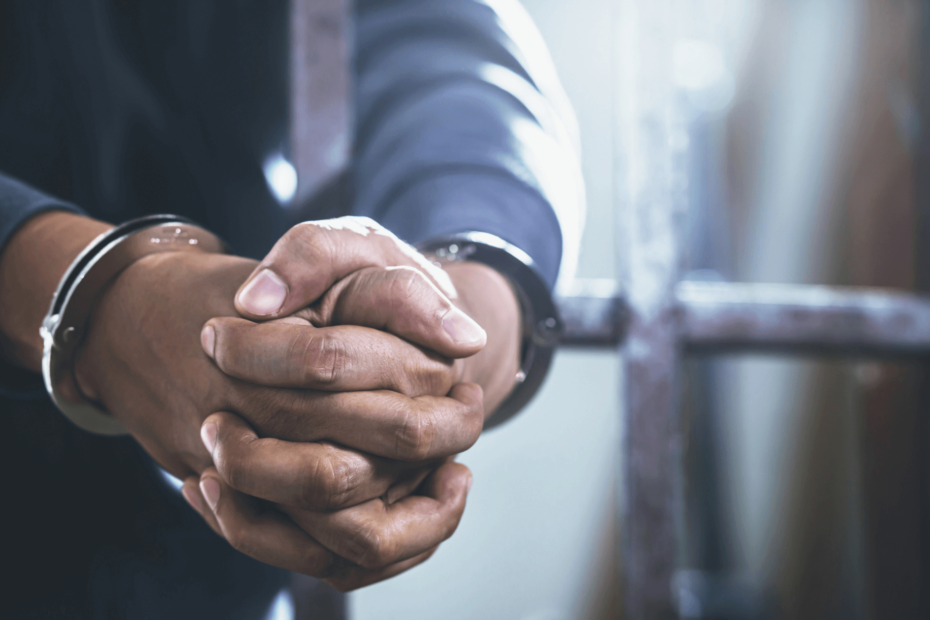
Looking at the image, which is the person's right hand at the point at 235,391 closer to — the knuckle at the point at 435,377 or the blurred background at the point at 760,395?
the knuckle at the point at 435,377

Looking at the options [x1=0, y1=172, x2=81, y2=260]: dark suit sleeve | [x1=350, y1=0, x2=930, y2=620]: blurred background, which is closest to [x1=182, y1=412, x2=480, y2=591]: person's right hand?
[x1=0, y1=172, x2=81, y2=260]: dark suit sleeve

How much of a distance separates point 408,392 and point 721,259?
1619 millimetres

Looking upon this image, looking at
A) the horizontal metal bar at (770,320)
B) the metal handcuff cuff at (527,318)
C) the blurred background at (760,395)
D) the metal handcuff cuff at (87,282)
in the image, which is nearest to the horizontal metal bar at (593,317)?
the horizontal metal bar at (770,320)

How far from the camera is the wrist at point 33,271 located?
1.13 feet

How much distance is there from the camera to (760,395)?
5.29 ft

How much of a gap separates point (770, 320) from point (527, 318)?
0.41 m

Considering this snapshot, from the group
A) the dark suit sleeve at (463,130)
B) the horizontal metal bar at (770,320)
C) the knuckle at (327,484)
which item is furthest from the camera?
the horizontal metal bar at (770,320)

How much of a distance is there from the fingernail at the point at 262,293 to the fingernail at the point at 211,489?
10 cm

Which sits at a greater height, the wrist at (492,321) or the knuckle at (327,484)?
the wrist at (492,321)

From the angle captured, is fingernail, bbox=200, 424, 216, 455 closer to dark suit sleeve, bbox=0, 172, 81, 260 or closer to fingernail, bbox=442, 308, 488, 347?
fingernail, bbox=442, 308, 488, 347

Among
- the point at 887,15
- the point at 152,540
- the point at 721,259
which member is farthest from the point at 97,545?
the point at 887,15

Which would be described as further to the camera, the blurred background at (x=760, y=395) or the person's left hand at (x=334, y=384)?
the blurred background at (x=760, y=395)

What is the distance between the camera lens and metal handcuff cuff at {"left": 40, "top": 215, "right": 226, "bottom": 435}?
30 cm

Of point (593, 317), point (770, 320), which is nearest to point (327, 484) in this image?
point (593, 317)
